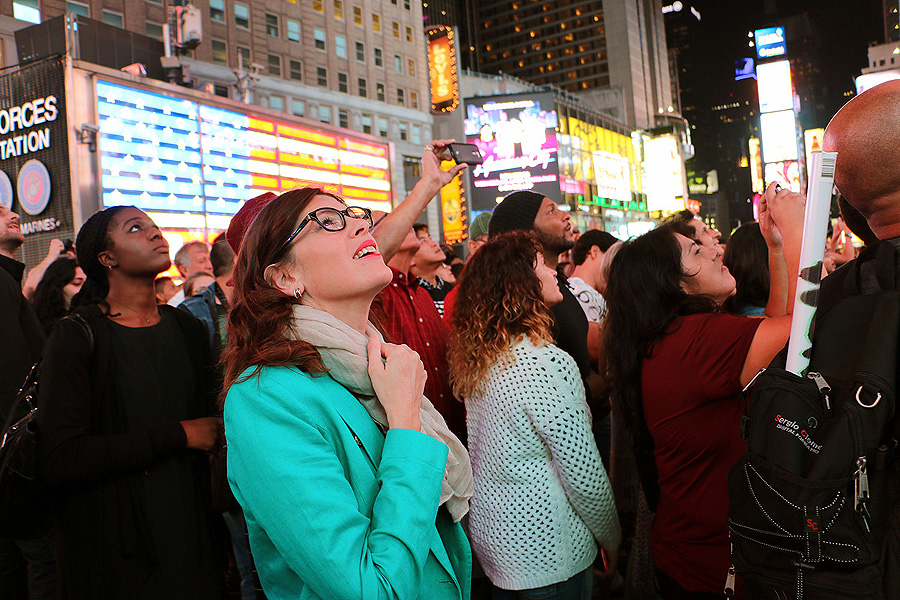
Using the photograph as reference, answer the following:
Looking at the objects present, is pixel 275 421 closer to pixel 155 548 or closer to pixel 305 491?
pixel 305 491

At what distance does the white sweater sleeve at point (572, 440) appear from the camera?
2.87 metres

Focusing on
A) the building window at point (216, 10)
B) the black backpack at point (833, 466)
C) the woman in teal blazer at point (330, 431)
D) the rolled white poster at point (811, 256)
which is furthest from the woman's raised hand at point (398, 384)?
the building window at point (216, 10)

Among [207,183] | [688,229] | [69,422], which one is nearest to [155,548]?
[69,422]

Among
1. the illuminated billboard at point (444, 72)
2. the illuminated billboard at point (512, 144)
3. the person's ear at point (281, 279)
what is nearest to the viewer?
the person's ear at point (281, 279)

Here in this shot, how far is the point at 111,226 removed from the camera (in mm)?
3137

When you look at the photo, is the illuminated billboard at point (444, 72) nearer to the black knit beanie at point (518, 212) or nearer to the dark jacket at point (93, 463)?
the black knit beanie at point (518, 212)

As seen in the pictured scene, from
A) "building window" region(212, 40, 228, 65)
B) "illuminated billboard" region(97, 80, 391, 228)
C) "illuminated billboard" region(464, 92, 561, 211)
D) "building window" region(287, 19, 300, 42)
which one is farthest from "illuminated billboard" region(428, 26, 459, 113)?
"illuminated billboard" region(97, 80, 391, 228)

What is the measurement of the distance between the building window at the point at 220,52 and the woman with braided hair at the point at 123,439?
117ft

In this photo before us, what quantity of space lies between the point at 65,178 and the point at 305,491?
14.3m

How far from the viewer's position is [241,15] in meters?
35.8

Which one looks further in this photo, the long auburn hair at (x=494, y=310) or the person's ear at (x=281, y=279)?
the long auburn hair at (x=494, y=310)

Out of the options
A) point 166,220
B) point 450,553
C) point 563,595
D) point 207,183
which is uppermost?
point 207,183

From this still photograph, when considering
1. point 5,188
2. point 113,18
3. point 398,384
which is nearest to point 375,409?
point 398,384

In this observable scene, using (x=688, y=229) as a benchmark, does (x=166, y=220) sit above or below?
above
